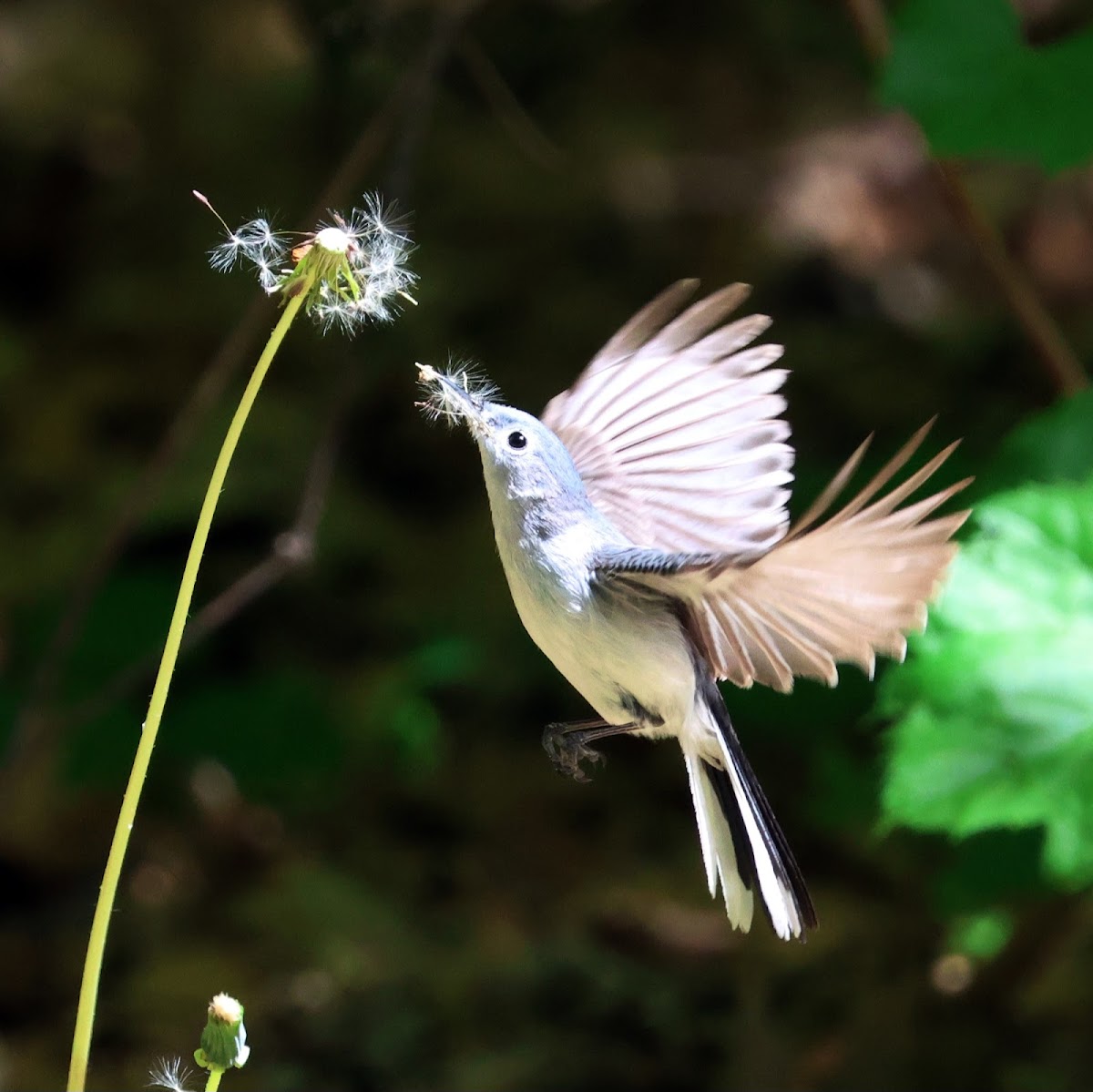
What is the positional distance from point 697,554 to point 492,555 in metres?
2.47

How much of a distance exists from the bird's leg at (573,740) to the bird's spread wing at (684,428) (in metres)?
0.17

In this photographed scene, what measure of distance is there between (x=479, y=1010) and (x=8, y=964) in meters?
0.89

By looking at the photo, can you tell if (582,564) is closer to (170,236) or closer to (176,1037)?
(176,1037)

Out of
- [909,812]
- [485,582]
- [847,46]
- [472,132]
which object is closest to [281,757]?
[485,582]

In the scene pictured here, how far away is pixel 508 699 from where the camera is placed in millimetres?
3410

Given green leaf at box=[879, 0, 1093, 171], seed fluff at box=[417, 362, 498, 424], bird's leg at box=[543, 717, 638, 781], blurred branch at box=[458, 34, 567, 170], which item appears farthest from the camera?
blurred branch at box=[458, 34, 567, 170]

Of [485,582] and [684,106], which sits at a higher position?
[684,106]

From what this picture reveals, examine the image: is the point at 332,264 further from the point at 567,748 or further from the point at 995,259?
the point at 995,259

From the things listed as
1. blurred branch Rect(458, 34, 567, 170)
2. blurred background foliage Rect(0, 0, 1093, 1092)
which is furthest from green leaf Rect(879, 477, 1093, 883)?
blurred branch Rect(458, 34, 567, 170)

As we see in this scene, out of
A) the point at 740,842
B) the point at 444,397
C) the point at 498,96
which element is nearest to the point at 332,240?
the point at 444,397

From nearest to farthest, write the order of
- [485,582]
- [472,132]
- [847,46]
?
1. [485,582]
2. [847,46]
3. [472,132]

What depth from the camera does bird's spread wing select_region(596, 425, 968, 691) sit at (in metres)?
0.75

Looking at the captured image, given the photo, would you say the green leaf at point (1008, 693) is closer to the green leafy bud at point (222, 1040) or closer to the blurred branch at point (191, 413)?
the blurred branch at point (191, 413)

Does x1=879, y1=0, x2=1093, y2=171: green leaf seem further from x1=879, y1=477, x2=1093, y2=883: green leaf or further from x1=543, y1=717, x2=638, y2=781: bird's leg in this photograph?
x1=543, y1=717, x2=638, y2=781: bird's leg
